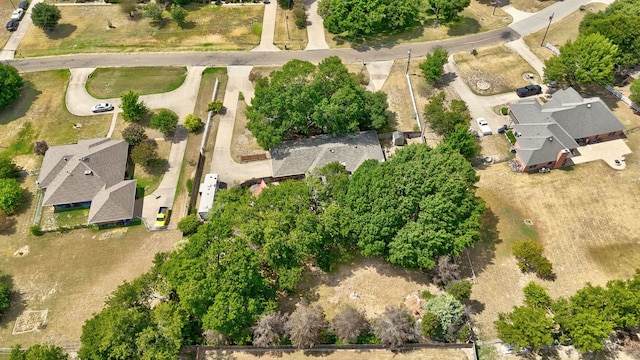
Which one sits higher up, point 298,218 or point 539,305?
point 298,218

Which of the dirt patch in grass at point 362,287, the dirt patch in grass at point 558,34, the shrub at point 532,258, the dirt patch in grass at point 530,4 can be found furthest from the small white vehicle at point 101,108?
the dirt patch in grass at point 530,4

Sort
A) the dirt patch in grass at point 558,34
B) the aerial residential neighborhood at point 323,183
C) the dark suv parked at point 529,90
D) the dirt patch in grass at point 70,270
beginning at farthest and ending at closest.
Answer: the dirt patch in grass at point 558,34 < the dark suv parked at point 529,90 < the dirt patch in grass at point 70,270 < the aerial residential neighborhood at point 323,183

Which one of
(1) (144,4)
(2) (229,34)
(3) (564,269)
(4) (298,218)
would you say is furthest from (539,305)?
(1) (144,4)

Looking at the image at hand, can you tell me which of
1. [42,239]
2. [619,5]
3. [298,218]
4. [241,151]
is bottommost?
[42,239]

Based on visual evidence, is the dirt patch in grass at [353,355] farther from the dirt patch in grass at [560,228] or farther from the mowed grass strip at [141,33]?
the mowed grass strip at [141,33]

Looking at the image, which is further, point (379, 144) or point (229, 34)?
point (229, 34)

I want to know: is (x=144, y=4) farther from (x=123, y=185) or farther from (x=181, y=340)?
(x=181, y=340)
